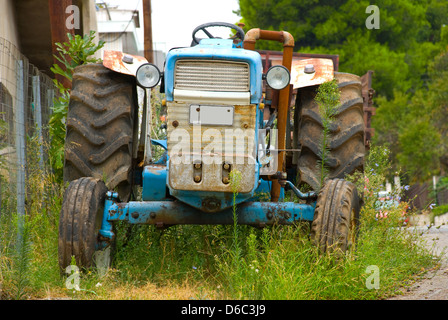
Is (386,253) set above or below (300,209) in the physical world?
below

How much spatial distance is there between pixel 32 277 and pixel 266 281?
5.86 ft

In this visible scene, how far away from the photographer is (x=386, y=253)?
658 centimetres

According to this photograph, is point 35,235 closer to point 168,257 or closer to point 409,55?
point 168,257

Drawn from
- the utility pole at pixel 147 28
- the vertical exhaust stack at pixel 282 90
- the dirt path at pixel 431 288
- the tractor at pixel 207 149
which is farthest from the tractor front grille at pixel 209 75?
the utility pole at pixel 147 28

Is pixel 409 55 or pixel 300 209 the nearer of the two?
pixel 300 209

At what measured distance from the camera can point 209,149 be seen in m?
5.28

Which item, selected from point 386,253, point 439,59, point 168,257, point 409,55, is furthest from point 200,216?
point 409,55

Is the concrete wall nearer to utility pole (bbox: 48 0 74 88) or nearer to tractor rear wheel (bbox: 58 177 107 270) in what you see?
utility pole (bbox: 48 0 74 88)

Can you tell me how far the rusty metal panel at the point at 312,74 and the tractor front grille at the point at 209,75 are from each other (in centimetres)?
115

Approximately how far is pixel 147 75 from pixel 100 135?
3.36 feet

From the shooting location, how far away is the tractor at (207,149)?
17.4 ft

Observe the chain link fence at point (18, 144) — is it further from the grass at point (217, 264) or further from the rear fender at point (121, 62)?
the rear fender at point (121, 62)

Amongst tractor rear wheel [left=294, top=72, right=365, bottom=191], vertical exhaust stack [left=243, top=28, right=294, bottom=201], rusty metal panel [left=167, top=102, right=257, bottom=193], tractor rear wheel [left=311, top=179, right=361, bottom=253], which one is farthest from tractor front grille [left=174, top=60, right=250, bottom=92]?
tractor rear wheel [left=294, top=72, right=365, bottom=191]
